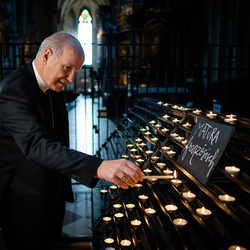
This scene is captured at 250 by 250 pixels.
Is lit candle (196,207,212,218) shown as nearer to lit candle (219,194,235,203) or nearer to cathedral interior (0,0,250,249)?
lit candle (219,194,235,203)

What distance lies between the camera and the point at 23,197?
6.08 feet

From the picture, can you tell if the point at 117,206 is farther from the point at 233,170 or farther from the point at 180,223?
the point at 233,170

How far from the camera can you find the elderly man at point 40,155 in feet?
4.95

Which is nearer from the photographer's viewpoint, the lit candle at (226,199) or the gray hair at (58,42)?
the lit candle at (226,199)

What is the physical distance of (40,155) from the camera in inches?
60.0

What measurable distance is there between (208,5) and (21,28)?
364 inches

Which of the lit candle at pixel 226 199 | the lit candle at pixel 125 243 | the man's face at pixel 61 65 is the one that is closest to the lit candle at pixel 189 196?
the lit candle at pixel 226 199

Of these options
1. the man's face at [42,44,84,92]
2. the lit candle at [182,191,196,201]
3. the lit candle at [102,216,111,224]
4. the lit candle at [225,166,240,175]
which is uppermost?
the man's face at [42,44,84,92]

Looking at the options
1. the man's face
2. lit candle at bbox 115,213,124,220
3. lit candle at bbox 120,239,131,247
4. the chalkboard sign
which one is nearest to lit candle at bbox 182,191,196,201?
the chalkboard sign

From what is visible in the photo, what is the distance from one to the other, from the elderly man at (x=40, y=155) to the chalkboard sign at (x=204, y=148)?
0.33m

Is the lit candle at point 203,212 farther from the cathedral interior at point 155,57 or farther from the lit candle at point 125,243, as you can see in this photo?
the cathedral interior at point 155,57

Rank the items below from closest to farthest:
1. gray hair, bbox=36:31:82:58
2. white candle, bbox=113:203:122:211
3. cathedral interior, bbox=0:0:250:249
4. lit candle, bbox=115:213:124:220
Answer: gray hair, bbox=36:31:82:58 → lit candle, bbox=115:213:124:220 → white candle, bbox=113:203:122:211 → cathedral interior, bbox=0:0:250:249

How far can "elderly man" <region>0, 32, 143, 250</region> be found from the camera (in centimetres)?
151

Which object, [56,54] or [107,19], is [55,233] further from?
[107,19]
